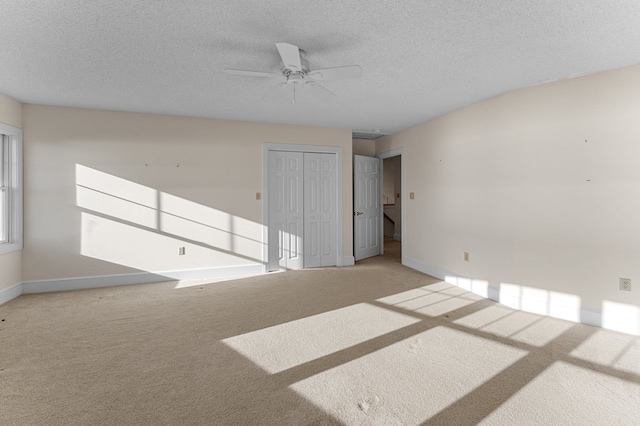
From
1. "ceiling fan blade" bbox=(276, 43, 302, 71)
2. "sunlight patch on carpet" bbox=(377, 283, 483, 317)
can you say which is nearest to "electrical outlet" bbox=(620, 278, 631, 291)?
"sunlight patch on carpet" bbox=(377, 283, 483, 317)

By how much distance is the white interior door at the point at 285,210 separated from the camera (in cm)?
522

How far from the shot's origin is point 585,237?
10.1 ft

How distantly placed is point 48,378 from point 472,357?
309 centimetres

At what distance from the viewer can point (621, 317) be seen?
9.43 ft

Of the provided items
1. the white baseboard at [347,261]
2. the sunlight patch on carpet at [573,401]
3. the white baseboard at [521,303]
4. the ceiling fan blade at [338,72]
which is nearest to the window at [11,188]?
the ceiling fan blade at [338,72]

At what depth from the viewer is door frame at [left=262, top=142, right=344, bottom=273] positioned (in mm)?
5105

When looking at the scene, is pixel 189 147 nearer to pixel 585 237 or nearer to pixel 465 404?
pixel 465 404

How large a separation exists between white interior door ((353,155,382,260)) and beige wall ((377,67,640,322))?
1909 mm

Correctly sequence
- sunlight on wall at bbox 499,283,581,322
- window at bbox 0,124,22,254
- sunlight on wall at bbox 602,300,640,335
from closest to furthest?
1. sunlight on wall at bbox 602,300,640,335
2. sunlight on wall at bbox 499,283,581,322
3. window at bbox 0,124,22,254

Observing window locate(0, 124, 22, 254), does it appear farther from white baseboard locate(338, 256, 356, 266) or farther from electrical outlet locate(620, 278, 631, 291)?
electrical outlet locate(620, 278, 631, 291)

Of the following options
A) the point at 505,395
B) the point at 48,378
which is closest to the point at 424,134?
the point at 505,395

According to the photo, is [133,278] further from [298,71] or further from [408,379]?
[408,379]

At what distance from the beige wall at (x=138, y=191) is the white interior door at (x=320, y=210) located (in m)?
0.68

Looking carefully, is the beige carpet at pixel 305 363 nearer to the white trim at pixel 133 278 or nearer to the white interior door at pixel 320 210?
the white trim at pixel 133 278
